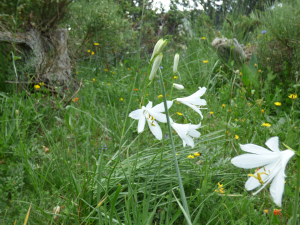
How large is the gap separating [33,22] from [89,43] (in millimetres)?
1167

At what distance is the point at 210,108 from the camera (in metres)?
2.47

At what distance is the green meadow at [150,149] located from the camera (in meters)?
0.94

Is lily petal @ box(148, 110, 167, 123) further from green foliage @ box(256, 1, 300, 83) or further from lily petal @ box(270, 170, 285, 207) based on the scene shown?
green foliage @ box(256, 1, 300, 83)

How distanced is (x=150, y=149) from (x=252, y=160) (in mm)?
1060

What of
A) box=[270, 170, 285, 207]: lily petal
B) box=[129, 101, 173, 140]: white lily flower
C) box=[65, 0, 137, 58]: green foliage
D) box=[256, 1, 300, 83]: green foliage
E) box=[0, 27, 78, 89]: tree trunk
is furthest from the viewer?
box=[65, 0, 137, 58]: green foliage

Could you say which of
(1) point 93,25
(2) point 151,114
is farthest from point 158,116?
(1) point 93,25

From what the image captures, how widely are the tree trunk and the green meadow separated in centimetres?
16

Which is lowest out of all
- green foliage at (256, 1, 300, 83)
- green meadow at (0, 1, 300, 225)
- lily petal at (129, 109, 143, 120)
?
green meadow at (0, 1, 300, 225)

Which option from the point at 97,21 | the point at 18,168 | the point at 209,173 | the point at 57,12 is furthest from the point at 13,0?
the point at 209,173

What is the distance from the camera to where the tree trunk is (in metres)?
2.77

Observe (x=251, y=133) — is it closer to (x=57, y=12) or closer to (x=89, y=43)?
(x=57, y=12)

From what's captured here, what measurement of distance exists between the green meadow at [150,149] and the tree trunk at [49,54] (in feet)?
0.52

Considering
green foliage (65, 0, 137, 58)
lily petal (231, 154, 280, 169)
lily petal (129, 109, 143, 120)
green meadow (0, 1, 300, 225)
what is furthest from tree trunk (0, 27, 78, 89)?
lily petal (231, 154, 280, 169)

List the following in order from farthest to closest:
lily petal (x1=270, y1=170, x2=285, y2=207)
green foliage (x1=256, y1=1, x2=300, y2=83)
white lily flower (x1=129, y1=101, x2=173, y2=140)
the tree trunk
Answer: the tree trunk, green foliage (x1=256, y1=1, x2=300, y2=83), white lily flower (x1=129, y1=101, x2=173, y2=140), lily petal (x1=270, y1=170, x2=285, y2=207)
